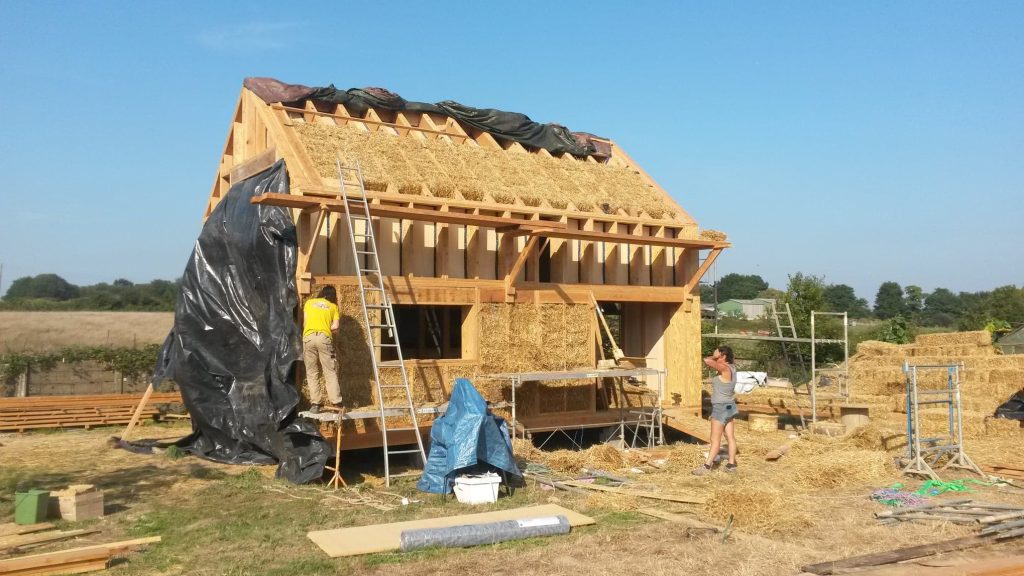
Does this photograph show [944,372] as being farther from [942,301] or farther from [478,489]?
[942,301]

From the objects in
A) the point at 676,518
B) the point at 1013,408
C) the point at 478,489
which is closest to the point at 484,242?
the point at 478,489

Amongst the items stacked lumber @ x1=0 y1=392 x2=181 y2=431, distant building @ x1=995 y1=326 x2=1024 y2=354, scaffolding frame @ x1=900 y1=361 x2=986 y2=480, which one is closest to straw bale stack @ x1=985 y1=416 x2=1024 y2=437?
scaffolding frame @ x1=900 y1=361 x2=986 y2=480

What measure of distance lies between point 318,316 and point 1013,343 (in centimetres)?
2527

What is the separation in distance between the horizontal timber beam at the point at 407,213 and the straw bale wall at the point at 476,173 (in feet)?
2.93

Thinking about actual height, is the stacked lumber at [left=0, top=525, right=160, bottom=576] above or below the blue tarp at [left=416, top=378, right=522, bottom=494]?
below

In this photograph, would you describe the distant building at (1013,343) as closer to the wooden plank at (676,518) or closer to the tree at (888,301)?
the wooden plank at (676,518)

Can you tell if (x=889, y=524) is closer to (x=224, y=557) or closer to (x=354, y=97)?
(x=224, y=557)

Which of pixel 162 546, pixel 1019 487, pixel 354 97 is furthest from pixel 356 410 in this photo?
pixel 1019 487

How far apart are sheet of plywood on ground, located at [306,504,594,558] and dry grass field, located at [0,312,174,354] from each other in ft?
85.6

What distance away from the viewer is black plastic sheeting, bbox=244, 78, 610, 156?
14.2m

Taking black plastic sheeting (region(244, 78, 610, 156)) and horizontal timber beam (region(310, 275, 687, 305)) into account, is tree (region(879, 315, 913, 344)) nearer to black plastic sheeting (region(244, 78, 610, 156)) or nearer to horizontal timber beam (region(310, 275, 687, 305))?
black plastic sheeting (region(244, 78, 610, 156))

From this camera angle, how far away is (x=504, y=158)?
15594 mm

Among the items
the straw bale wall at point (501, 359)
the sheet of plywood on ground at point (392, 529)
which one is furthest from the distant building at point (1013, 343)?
the sheet of plywood on ground at point (392, 529)

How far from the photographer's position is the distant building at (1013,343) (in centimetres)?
2634
